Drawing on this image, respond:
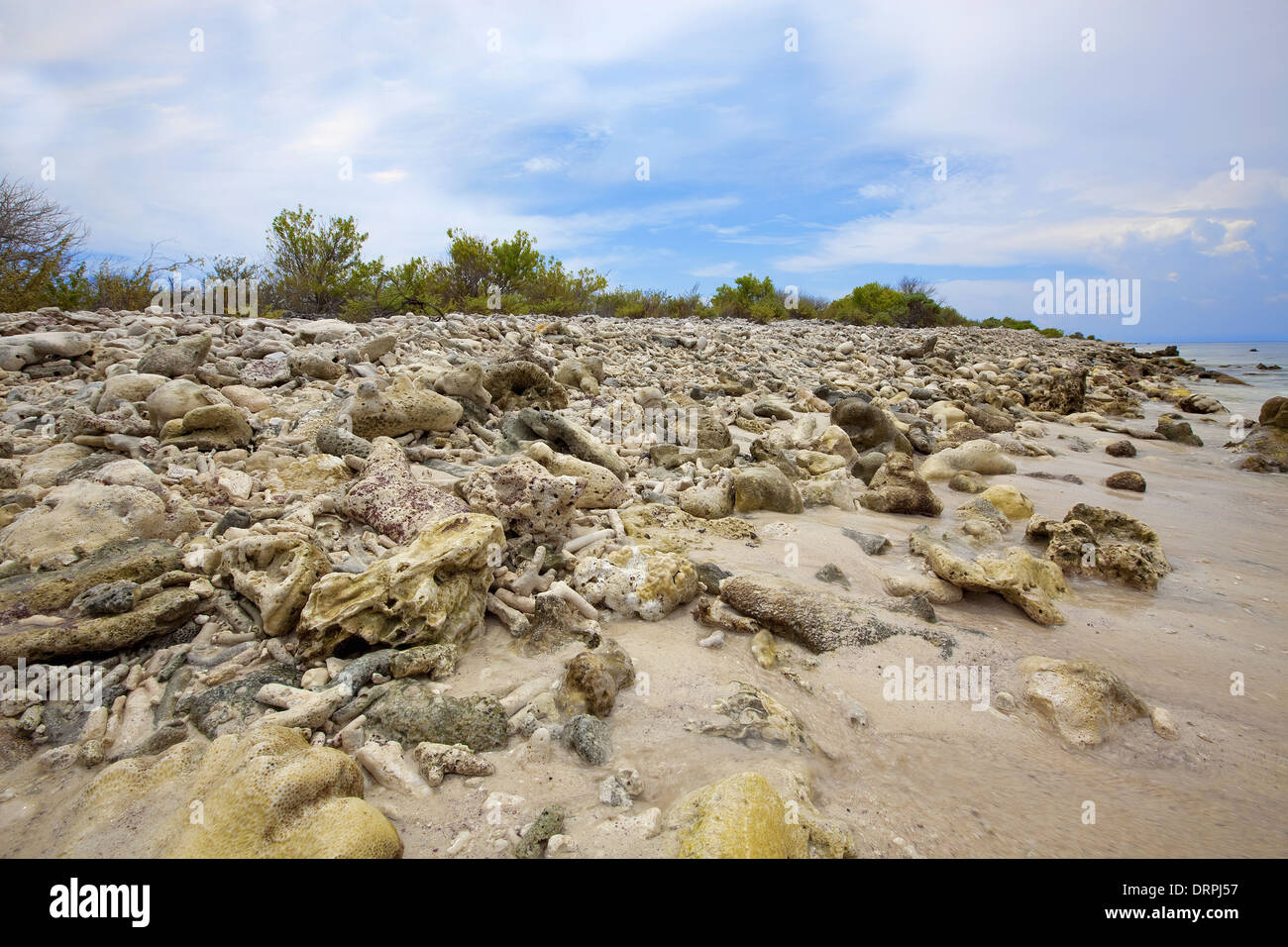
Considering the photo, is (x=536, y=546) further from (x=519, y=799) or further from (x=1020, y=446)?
(x=1020, y=446)

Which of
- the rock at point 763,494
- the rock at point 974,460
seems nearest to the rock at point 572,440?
the rock at point 763,494

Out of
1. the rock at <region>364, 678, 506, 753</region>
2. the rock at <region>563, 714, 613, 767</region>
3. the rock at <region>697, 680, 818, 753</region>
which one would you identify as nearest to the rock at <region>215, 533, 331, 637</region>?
the rock at <region>364, 678, 506, 753</region>

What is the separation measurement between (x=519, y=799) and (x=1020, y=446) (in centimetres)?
810

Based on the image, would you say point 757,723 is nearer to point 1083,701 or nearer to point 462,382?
point 1083,701

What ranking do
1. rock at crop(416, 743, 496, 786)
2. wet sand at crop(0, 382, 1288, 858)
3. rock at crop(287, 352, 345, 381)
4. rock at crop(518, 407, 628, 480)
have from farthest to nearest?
rock at crop(287, 352, 345, 381)
rock at crop(518, 407, 628, 480)
rock at crop(416, 743, 496, 786)
wet sand at crop(0, 382, 1288, 858)

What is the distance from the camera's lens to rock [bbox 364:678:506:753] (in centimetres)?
211

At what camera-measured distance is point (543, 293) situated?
58.9 feet

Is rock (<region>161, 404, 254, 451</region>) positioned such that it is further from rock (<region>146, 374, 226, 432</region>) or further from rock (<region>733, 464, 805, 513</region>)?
rock (<region>733, 464, 805, 513</region>)

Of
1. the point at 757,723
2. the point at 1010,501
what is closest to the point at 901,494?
the point at 1010,501

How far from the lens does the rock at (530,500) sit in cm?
351

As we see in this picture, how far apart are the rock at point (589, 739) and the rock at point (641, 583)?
0.89 meters

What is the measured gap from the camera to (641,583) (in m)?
3.15

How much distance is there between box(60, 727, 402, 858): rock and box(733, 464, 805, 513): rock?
3459 millimetres

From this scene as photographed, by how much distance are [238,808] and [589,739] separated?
103cm
